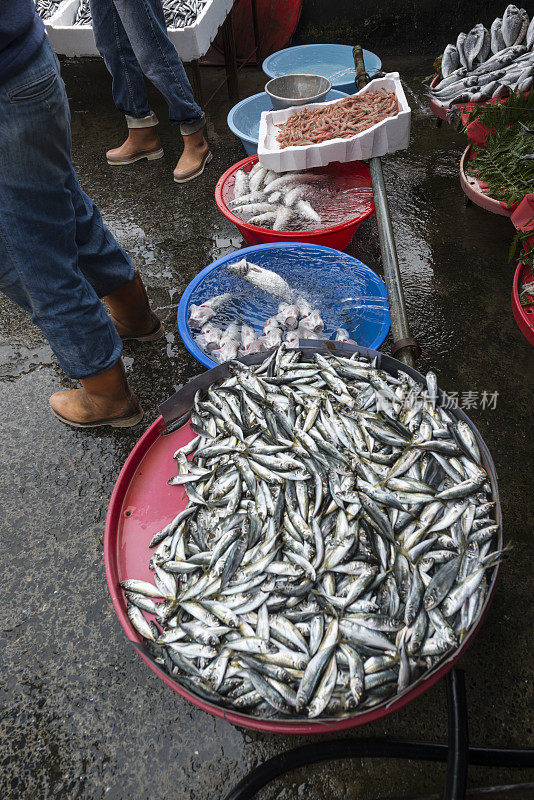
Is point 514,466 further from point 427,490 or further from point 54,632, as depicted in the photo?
point 54,632

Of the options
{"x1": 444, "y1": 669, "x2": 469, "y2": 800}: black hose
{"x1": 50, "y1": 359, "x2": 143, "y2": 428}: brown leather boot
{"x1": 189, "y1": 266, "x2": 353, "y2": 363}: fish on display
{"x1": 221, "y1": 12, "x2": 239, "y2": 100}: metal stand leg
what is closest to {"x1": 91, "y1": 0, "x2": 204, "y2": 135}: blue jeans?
{"x1": 221, "y1": 12, "x2": 239, "y2": 100}: metal stand leg

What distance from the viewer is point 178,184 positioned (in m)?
5.07

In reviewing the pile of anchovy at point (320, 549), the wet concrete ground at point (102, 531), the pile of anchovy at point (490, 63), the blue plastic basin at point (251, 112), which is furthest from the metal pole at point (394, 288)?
the pile of anchovy at point (490, 63)

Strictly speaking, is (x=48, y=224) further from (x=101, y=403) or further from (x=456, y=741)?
(x=456, y=741)

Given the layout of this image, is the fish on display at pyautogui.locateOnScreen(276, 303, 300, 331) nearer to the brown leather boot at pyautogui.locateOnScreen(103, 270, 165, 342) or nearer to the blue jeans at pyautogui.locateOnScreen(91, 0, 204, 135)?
the brown leather boot at pyautogui.locateOnScreen(103, 270, 165, 342)

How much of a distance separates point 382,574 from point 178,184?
4.63 meters

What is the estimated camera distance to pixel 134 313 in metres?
3.43

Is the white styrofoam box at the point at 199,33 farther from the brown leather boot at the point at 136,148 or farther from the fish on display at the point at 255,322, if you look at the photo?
the fish on display at the point at 255,322

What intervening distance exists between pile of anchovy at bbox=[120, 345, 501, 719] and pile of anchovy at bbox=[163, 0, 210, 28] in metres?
4.86

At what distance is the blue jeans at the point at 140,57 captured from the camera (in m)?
3.96

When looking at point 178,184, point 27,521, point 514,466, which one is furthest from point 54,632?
point 178,184

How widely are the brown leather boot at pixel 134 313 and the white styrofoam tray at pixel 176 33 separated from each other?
3029 millimetres

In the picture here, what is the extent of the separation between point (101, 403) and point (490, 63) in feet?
17.0

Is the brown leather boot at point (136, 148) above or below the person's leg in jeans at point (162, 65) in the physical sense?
below
